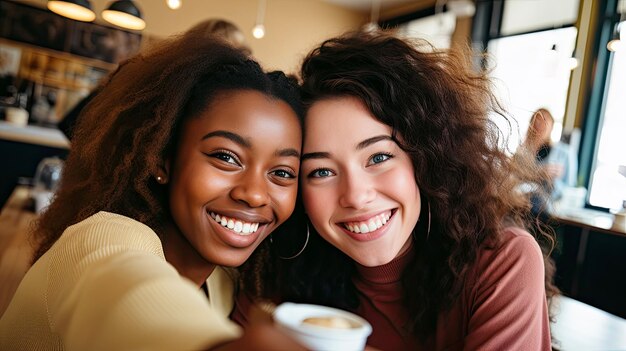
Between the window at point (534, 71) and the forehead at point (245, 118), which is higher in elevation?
the window at point (534, 71)

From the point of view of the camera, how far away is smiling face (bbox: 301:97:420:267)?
1281 millimetres

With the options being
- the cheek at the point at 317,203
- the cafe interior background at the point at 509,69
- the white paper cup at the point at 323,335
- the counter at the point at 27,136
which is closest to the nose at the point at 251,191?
the cheek at the point at 317,203

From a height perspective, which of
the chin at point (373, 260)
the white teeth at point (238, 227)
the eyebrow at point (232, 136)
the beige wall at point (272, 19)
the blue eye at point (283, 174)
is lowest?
the chin at point (373, 260)

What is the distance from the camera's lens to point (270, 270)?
1.55m

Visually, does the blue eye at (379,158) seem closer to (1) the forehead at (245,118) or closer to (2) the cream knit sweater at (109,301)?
(1) the forehead at (245,118)

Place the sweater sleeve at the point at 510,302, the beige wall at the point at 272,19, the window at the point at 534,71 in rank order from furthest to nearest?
1. the beige wall at the point at 272,19
2. the window at the point at 534,71
3. the sweater sleeve at the point at 510,302

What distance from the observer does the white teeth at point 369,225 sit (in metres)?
1.28

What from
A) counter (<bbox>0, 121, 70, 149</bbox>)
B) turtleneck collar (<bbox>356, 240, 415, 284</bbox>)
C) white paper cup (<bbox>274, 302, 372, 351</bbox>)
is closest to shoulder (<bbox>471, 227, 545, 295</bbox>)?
turtleneck collar (<bbox>356, 240, 415, 284</bbox>)

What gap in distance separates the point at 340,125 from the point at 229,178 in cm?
33

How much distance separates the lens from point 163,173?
1.25 m

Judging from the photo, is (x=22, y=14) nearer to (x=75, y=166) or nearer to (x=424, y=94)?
(x=75, y=166)

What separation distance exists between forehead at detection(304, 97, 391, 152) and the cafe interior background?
2810 millimetres

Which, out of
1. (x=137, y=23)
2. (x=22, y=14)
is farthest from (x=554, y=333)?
(x=22, y=14)

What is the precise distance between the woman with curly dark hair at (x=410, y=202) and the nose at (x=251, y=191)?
174 millimetres
